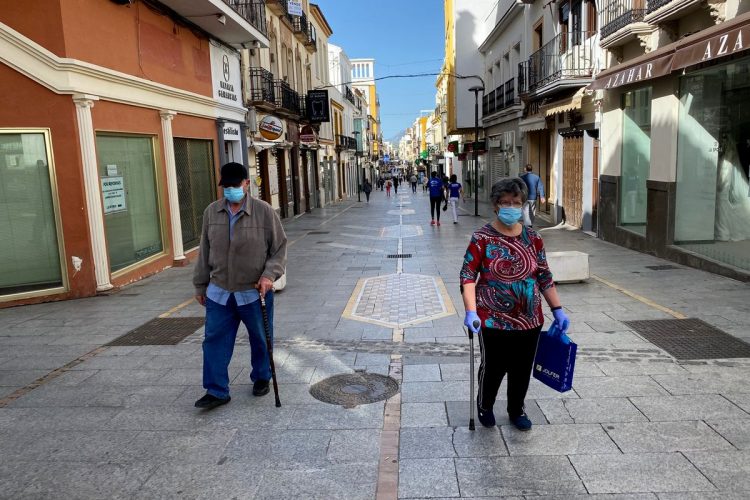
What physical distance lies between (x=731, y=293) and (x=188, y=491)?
730 cm

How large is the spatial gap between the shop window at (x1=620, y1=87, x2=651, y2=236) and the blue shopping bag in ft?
29.4

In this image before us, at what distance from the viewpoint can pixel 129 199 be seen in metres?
10.4

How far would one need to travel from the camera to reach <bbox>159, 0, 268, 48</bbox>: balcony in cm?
1205

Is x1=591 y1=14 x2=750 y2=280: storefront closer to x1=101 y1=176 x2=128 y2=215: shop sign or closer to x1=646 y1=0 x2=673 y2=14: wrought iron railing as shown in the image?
x1=646 y1=0 x2=673 y2=14: wrought iron railing

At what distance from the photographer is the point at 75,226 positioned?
8742 millimetres

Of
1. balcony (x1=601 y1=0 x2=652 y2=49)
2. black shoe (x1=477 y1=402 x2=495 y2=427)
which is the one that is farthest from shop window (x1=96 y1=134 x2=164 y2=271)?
balcony (x1=601 y1=0 x2=652 y2=49)

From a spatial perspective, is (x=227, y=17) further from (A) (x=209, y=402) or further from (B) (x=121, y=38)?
(A) (x=209, y=402)

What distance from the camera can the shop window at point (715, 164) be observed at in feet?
29.2

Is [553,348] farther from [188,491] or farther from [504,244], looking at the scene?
[188,491]

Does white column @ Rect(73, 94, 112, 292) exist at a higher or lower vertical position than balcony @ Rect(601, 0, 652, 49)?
lower

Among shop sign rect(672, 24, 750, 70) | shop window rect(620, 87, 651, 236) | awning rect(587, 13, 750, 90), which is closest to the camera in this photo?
shop sign rect(672, 24, 750, 70)

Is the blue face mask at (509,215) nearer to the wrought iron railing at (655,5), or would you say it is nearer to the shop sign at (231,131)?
the wrought iron railing at (655,5)

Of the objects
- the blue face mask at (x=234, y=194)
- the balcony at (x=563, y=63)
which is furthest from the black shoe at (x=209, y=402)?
the balcony at (x=563, y=63)

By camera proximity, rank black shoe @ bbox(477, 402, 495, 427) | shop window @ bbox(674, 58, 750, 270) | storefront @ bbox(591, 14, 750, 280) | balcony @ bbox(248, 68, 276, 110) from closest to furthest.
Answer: black shoe @ bbox(477, 402, 495, 427) → storefront @ bbox(591, 14, 750, 280) → shop window @ bbox(674, 58, 750, 270) → balcony @ bbox(248, 68, 276, 110)
